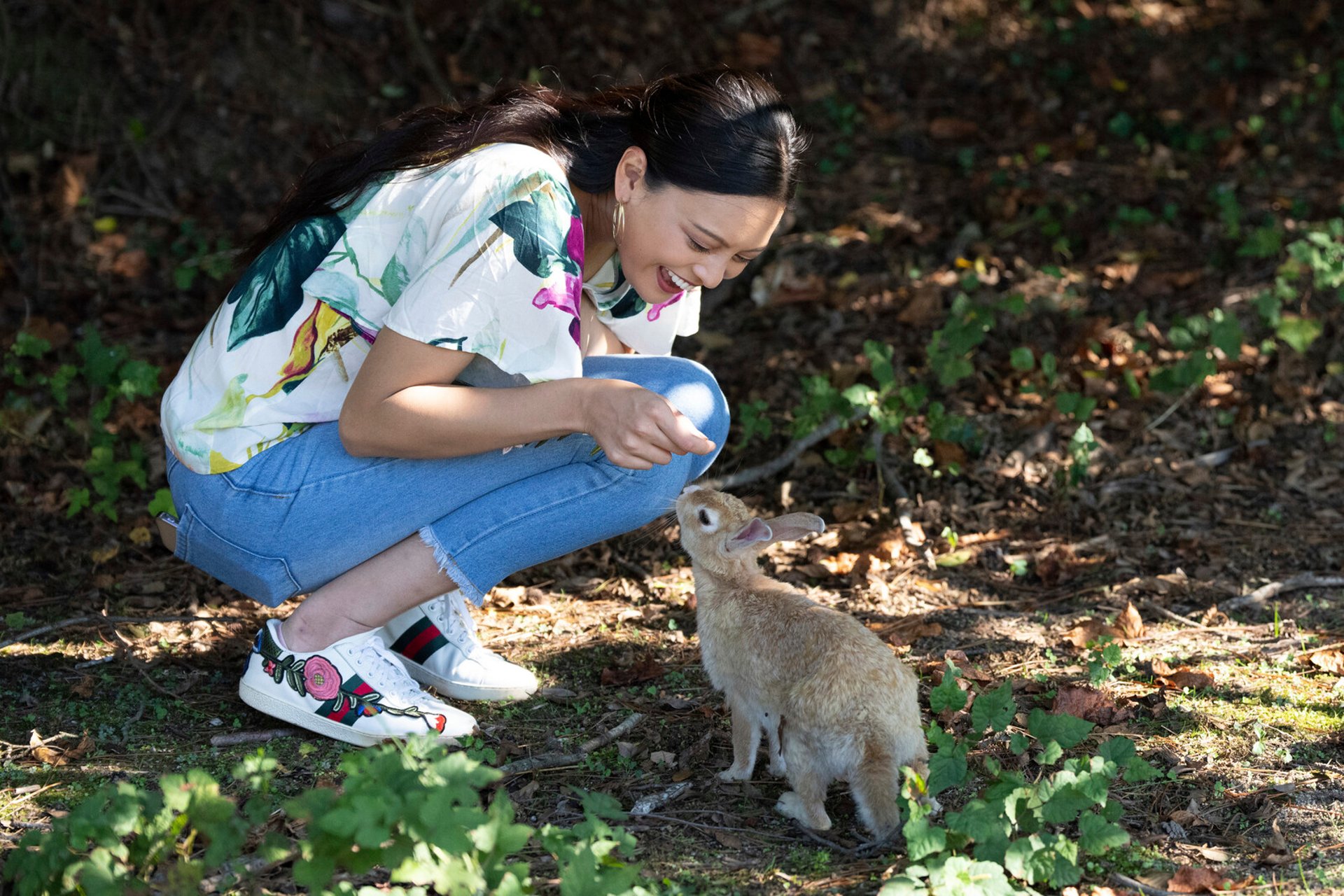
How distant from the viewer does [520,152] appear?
297cm

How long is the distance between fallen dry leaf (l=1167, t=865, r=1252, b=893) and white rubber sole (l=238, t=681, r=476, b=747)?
1.78 metres

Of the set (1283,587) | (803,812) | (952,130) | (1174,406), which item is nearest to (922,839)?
(803,812)

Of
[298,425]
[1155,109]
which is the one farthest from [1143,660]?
[1155,109]

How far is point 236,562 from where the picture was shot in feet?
10.8

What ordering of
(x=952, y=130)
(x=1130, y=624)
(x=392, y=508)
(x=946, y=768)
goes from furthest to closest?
(x=952, y=130), (x=1130, y=624), (x=392, y=508), (x=946, y=768)

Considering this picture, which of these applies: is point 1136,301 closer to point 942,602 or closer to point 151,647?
point 942,602

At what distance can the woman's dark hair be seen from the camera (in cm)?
296

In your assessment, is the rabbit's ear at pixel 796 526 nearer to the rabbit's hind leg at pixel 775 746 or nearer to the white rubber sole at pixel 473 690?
the rabbit's hind leg at pixel 775 746

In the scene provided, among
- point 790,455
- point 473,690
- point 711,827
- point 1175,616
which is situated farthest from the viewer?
point 790,455

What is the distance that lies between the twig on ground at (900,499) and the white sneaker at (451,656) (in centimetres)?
Result: 159

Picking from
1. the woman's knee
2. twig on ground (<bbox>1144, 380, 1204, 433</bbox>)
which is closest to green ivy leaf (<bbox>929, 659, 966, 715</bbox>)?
the woman's knee

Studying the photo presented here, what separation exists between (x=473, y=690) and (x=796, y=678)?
1088 mm

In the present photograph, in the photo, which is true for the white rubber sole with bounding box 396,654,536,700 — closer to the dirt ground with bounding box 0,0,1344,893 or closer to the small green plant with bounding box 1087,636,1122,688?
the dirt ground with bounding box 0,0,1344,893

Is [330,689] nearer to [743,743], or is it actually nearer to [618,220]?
[743,743]
